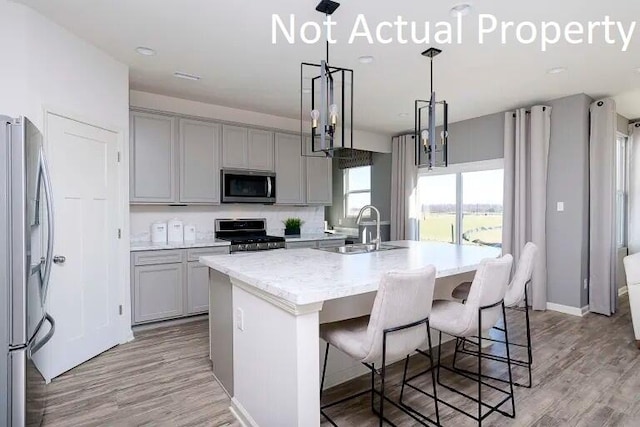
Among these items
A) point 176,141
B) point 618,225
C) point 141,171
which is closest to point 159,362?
→ point 141,171

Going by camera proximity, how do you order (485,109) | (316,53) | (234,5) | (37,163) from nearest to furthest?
(37,163), (234,5), (316,53), (485,109)

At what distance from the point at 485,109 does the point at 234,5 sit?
371 centimetres

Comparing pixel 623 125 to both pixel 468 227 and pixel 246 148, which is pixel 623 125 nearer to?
pixel 468 227

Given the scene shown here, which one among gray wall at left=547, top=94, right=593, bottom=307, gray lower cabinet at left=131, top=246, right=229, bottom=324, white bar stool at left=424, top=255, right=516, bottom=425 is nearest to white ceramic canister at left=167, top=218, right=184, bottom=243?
gray lower cabinet at left=131, top=246, right=229, bottom=324

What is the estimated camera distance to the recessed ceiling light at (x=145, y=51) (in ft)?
9.81

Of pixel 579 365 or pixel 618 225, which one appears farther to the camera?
pixel 618 225

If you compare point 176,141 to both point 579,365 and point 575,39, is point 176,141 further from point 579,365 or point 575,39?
point 579,365

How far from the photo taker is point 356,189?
7246mm

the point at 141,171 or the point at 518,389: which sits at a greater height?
the point at 141,171

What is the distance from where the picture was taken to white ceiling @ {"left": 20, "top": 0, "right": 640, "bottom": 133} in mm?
2387

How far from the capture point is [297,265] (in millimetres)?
2203

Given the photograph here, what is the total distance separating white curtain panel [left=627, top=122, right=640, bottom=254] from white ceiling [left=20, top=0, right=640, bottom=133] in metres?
0.48

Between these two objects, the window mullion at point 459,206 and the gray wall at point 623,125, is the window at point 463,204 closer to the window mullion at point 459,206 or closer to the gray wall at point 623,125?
the window mullion at point 459,206

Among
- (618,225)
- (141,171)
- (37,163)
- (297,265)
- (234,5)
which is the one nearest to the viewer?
(37,163)
